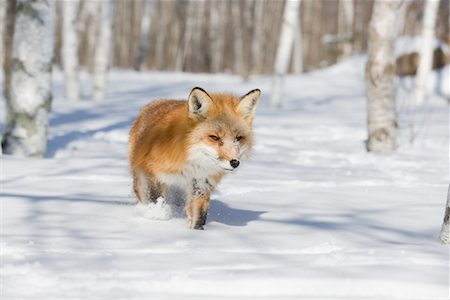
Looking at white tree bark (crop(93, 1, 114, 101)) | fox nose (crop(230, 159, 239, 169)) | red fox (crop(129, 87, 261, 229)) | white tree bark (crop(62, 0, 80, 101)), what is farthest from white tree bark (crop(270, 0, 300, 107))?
fox nose (crop(230, 159, 239, 169))

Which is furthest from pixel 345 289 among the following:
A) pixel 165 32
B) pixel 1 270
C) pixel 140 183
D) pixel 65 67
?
pixel 165 32

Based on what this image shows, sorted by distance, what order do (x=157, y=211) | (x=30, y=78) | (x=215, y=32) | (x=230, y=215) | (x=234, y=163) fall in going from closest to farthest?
(x=234, y=163) < (x=157, y=211) < (x=230, y=215) < (x=30, y=78) < (x=215, y=32)

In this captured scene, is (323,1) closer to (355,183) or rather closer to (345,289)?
(355,183)

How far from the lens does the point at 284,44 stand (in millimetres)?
18188

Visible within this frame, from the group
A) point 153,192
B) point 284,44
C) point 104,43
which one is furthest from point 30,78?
point 104,43

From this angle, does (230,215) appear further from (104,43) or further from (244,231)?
(104,43)

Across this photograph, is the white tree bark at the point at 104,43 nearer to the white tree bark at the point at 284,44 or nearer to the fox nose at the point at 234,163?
the white tree bark at the point at 284,44

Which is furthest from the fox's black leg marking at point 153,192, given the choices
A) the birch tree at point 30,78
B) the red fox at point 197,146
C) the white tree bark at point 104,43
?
the white tree bark at point 104,43

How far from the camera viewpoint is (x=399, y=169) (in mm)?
8352

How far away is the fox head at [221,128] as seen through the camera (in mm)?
4512

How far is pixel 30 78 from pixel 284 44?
11.1m

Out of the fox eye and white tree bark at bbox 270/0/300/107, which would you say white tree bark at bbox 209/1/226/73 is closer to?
white tree bark at bbox 270/0/300/107

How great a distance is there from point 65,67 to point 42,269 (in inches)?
617

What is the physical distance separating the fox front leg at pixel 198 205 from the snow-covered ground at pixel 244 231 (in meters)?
0.11
